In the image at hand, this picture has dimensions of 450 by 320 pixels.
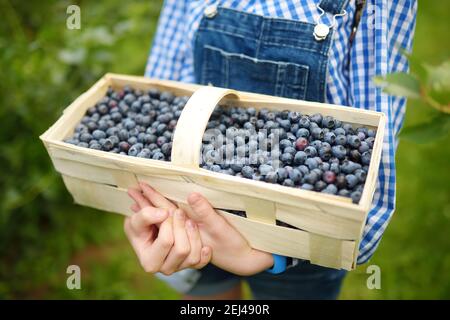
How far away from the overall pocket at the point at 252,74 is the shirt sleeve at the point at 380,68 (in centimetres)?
12

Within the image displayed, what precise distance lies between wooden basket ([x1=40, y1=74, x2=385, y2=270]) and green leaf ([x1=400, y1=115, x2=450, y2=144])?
245 millimetres

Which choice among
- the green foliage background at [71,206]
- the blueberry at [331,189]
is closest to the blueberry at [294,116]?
the blueberry at [331,189]

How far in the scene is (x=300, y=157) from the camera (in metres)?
0.91

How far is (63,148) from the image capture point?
104 cm

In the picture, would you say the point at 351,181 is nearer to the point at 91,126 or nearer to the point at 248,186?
the point at 248,186

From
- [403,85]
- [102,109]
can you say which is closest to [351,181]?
[403,85]

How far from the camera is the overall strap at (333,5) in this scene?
99 cm

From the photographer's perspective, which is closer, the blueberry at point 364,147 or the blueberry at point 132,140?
the blueberry at point 364,147

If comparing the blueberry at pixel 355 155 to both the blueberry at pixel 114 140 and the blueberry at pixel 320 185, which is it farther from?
the blueberry at pixel 114 140

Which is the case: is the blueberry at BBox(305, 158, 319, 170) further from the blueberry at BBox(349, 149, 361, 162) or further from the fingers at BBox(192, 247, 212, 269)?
the fingers at BBox(192, 247, 212, 269)

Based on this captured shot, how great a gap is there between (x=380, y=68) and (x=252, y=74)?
0.31 meters
